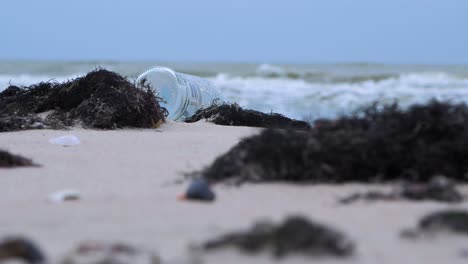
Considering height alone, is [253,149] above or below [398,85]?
above

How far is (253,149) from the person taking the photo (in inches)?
101

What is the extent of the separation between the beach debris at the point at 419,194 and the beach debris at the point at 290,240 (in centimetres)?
47

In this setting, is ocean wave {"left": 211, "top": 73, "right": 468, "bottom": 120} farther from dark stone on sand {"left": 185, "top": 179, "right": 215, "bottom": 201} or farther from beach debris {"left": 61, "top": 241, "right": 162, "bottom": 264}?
beach debris {"left": 61, "top": 241, "right": 162, "bottom": 264}

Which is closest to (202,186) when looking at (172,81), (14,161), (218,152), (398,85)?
(14,161)

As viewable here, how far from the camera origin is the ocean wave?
474 inches

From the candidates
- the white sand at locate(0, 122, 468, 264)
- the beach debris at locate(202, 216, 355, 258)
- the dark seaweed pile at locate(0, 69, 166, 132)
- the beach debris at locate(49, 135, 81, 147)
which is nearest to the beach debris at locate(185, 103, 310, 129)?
the dark seaweed pile at locate(0, 69, 166, 132)

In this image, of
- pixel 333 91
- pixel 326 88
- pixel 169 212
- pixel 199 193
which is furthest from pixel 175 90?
pixel 326 88

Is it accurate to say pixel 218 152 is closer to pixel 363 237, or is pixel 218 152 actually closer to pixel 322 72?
pixel 363 237

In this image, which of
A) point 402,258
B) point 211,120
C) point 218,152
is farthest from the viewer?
point 211,120

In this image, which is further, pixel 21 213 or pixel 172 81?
pixel 172 81

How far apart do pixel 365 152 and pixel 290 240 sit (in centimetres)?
91

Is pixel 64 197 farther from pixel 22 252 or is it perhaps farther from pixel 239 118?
pixel 239 118

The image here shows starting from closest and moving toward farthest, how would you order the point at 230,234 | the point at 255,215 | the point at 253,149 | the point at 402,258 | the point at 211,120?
the point at 402,258, the point at 230,234, the point at 255,215, the point at 253,149, the point at 211,120

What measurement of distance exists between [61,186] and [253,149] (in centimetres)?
76
